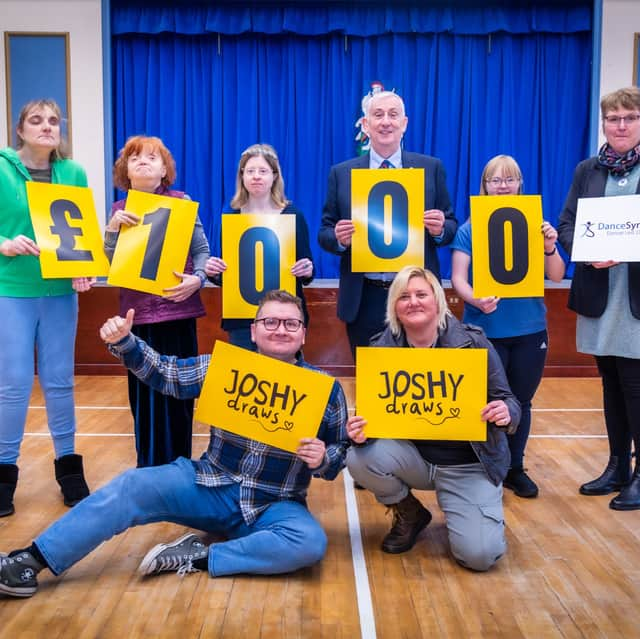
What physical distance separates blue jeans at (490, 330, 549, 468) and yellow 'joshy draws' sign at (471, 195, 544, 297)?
229 mm

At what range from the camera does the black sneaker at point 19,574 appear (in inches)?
72.1

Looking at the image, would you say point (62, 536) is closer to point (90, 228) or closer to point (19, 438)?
point (19, 438)

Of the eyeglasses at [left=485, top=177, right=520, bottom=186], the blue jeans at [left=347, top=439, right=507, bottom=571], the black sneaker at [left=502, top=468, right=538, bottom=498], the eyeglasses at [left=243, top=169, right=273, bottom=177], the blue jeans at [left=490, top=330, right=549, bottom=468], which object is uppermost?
the eyeglasses at [left=243, top=169, right=273, bottom=177]

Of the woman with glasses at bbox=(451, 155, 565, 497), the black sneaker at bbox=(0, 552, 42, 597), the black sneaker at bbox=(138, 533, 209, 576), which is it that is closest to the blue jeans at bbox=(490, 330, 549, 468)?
the woman with glasses at bbox=(451, 155, 565, 497)

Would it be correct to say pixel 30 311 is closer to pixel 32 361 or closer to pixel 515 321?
pixel 32 361

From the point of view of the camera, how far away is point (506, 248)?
8.17 feet

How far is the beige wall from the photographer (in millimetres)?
6070

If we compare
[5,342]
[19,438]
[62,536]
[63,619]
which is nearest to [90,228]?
[5,342]

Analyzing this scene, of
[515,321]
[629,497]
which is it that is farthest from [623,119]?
[629,497]

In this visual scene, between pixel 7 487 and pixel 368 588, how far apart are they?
1.28 m

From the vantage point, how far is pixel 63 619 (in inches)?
69.4

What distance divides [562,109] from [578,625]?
5577mm

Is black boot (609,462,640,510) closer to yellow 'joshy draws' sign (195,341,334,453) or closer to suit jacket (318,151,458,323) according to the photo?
suit jacket (318,151,458,323)

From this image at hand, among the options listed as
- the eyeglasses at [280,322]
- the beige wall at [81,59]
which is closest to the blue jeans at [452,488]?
the eyeglasses at [280,322]
